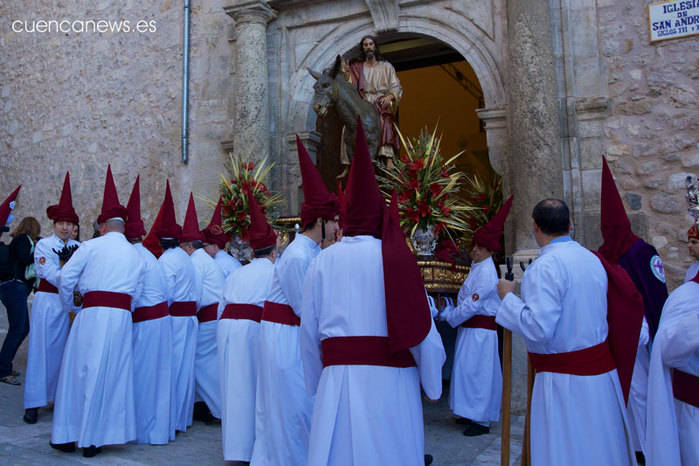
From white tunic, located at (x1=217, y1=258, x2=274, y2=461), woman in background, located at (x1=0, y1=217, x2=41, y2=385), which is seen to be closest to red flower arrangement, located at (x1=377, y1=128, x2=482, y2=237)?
white tunic, located at (x1=217, y1=258, x2=274, y2=461)

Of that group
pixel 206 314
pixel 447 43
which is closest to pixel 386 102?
pixel 447 43

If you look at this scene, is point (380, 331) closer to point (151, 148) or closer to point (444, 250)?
point (444, 250)

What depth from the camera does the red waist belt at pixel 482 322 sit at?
5762mm

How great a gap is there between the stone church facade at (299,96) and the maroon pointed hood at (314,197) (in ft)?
12.1

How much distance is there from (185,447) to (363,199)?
10.6ft

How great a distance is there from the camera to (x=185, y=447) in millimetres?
5250

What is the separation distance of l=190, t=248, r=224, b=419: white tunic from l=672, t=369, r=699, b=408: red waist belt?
13.8ft

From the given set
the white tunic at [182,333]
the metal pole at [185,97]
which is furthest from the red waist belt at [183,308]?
the metal pole at [185,97]

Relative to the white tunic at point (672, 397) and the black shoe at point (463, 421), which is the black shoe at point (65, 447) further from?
the white tunic at point (672, 397)

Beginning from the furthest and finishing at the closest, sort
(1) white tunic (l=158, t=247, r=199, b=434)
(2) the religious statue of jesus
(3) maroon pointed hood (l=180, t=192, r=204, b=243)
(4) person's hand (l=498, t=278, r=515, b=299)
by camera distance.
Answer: (2) the religious statue of jesus
(3) maroon pointed hood (l=180, t=192, r=204, b=243)
(1) white tunic (l=158, t=247, r=199, b=434)
(4) person's hand (l=498, t=278, r=515, b=299)

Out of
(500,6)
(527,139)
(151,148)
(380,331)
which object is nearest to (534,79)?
(527,139)

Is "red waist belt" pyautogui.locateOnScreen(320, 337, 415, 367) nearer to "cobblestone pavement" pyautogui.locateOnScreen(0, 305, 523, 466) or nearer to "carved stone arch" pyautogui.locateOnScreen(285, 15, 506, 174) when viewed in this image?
"cobblestone pavement" pyautogui.locateOnScreen(0, 305, 523, 466)

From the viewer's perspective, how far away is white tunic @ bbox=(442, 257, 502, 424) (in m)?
5.56

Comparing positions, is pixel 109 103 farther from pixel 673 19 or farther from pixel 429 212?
pixel 673 19
